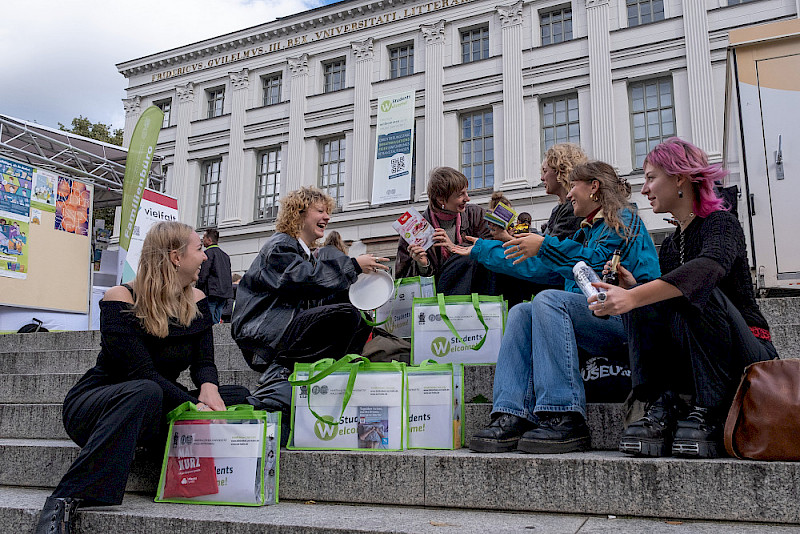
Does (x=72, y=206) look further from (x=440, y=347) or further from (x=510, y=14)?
(x=510, y=14)

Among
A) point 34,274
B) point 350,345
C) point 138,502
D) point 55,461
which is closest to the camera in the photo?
point 138,502

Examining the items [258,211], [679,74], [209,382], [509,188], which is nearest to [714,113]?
[679,74]

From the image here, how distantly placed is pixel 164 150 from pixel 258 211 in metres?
4.41

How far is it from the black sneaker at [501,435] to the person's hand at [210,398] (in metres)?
1.15

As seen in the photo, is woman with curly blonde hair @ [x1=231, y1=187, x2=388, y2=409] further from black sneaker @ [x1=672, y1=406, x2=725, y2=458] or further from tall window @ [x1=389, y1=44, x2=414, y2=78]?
tall window @ [x1=389, y1=44, x2=414, y2=78]

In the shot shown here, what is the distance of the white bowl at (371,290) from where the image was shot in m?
3.55

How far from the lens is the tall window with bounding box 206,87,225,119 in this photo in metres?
21.4

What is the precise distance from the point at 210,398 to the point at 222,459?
477 millimetres

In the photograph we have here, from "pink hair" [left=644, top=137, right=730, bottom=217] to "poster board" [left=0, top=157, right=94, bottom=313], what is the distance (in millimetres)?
9717

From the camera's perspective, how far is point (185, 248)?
2994 millimetres

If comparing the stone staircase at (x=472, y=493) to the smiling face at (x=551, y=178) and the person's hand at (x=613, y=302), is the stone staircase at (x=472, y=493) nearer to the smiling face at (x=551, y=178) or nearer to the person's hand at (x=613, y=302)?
the person's hand at (x=613, y=302)

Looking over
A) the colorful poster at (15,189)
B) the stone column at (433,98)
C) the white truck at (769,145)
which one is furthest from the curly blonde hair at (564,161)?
the stone column at (433,98)

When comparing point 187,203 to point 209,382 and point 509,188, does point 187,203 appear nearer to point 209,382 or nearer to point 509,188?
point 509,188

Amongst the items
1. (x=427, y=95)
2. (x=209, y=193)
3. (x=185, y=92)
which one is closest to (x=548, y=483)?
(x=427, y=95)
